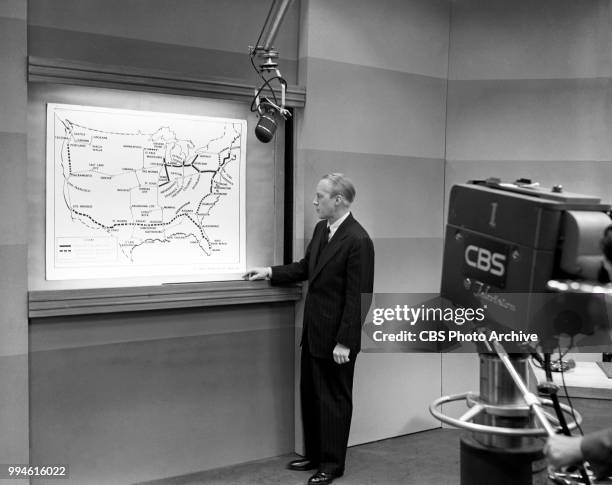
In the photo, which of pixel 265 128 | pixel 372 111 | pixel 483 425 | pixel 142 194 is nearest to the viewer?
pixel 483 425

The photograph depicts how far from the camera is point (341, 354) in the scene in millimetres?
3523

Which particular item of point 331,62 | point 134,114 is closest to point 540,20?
point 331,62

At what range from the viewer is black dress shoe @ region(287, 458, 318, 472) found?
3.85 m

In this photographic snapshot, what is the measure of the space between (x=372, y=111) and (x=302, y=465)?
2197 millimetres

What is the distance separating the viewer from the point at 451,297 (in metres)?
1.20

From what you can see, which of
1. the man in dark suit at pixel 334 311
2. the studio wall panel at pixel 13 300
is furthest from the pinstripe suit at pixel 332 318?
the studio wall panel at pixel 13 300

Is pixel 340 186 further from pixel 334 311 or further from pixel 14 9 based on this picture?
pixel 14 9

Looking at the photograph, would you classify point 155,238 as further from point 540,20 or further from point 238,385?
point 540,20

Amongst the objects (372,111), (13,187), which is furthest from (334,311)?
(13,187)

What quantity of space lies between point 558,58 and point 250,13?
6.78 ft

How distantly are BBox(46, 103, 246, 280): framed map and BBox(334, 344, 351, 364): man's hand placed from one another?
78 cm

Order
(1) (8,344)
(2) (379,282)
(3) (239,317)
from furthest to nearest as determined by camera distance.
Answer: (2) (379,282)
(3) (239,317)
(1) (8,344)

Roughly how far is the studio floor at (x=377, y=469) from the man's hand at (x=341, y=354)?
0.71 metres

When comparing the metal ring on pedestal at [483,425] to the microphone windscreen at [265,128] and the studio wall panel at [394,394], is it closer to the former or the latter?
the microphone windscreen at [265,128]
